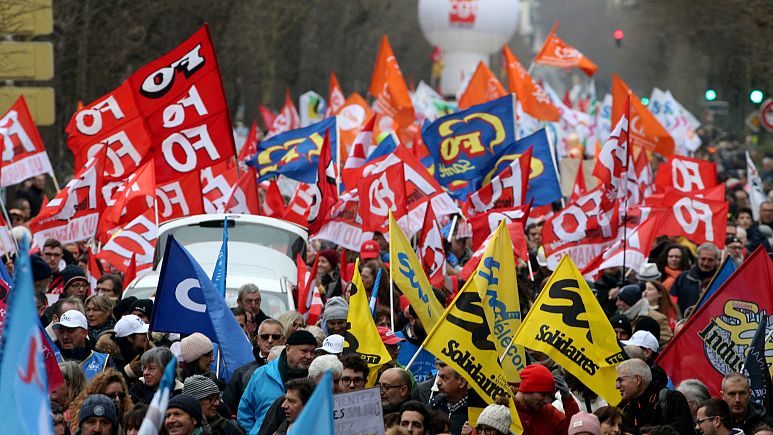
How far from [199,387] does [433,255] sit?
623cm

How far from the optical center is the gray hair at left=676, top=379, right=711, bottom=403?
9.79 meters

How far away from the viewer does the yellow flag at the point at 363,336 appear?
423 inches

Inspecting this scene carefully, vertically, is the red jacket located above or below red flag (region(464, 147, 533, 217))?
above

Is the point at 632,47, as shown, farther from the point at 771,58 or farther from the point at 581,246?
the point at 581,246

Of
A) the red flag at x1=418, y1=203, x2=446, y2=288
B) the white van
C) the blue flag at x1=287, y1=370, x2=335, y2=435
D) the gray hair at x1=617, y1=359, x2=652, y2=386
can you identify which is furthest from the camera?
the white van

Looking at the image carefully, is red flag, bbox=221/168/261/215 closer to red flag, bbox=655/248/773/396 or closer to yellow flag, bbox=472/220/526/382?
yellow flag, bbox=472/220/526/382

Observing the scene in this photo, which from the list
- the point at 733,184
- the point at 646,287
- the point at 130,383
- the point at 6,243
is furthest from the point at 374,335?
the point at 733,184

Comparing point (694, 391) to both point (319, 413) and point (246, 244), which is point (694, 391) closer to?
point (319, 413)

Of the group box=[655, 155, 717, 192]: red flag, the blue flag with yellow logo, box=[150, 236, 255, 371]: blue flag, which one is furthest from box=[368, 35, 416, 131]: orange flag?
box=[150, 236, 255, 371]: blue flag

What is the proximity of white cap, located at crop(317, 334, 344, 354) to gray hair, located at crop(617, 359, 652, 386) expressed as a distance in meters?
1.67

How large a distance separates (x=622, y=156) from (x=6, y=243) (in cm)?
560

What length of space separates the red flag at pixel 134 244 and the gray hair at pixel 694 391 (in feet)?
20.9

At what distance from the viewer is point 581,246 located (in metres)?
16.3

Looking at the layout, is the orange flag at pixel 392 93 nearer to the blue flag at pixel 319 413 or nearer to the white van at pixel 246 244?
the white van at pixel 246 244
